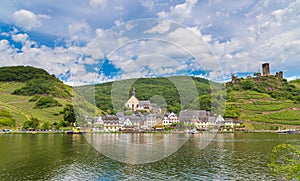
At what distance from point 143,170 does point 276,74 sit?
5442 inches

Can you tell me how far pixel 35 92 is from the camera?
106 meters

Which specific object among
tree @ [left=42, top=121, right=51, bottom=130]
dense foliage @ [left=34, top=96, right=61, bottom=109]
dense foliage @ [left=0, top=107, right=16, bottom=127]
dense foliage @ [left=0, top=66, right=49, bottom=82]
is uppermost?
dense foliage @ [left=0, top=66, right=49, bottom=82]

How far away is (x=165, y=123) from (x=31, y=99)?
51.7 metres

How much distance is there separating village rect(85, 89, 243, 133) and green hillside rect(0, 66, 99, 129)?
40.7ft

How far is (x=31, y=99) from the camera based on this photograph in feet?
318

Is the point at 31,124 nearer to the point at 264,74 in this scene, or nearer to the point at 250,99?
the point at 250,99

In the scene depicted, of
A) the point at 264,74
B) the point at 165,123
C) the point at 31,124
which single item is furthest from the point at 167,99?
the point at 264,74

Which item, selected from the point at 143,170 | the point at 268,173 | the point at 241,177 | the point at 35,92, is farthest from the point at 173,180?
the point at 35,92

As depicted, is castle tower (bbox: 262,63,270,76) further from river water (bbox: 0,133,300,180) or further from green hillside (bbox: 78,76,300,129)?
river water (bbox: 0,133,300,180)

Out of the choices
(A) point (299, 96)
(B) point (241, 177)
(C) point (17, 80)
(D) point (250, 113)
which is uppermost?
(C) point (17, 80)

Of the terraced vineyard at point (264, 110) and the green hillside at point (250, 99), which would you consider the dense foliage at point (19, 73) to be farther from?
the terraced vineyard at point (264, 110)

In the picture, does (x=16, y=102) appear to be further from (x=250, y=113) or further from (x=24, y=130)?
(x=250, y=113)

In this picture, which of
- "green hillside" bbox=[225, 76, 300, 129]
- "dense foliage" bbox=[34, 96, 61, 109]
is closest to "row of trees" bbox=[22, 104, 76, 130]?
"dense foliage" bbox=[34, 96, 61, 109]

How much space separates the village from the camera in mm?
74750
